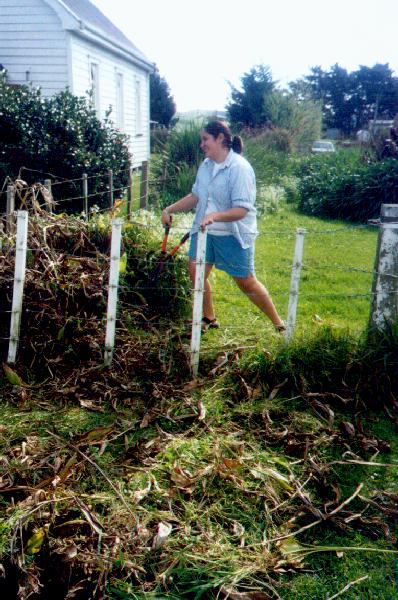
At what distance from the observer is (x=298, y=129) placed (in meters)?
23.2

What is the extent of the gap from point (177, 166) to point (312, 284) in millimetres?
7389

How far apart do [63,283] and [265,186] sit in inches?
437

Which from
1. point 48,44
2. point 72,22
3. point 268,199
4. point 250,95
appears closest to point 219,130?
point 268,199

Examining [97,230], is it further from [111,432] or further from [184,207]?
[111,432]

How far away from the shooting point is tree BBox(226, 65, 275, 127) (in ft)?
101

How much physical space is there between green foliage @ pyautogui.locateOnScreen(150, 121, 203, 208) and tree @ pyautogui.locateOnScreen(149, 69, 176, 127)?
20.3 m

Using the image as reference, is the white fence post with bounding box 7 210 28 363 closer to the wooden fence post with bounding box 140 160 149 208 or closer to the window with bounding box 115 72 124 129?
the wooden fence post with bounding box 140 160 149 208

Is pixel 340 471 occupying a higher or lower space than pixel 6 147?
lower

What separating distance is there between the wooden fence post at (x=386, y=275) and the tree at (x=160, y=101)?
31291 mm

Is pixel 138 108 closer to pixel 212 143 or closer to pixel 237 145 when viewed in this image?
pixel 237 145

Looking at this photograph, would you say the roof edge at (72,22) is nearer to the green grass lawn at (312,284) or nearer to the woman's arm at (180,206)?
the green grass lawn at (312,284)

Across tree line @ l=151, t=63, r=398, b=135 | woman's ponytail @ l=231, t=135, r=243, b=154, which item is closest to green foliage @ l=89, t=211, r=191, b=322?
woman's ponytail @ l=231, t=135, r=243, b=154

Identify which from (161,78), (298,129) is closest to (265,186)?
(298,129)

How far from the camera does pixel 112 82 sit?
17078mm
